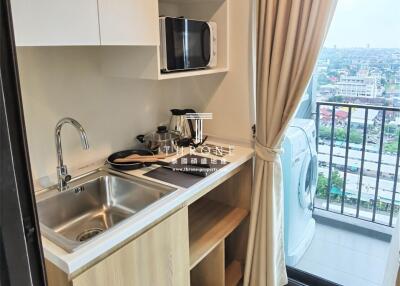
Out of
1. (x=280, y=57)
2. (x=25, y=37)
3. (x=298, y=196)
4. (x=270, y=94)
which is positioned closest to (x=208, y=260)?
(x=298, y=196)

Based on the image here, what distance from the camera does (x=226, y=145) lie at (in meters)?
2.04

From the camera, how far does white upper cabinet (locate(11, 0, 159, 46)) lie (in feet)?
3.30

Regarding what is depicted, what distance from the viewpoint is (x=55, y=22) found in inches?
42.3

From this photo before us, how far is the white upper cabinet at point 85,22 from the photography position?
1.01 metres

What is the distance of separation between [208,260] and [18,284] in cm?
152

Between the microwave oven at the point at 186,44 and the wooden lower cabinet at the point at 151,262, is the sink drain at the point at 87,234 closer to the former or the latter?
the wooden lower cabinet at the point at 151,262

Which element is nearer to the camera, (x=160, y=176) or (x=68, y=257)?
(x=68, y=257)

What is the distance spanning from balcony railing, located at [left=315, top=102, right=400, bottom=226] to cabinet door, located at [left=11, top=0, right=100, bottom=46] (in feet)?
5.22

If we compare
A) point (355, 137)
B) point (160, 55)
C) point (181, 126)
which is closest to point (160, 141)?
point (181, 126)

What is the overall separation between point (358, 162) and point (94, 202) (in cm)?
199

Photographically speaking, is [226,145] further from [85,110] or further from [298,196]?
[85,110]

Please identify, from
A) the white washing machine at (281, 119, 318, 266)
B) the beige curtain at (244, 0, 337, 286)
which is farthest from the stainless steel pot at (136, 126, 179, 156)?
the white washing machine at (281, 119, 318, 266)

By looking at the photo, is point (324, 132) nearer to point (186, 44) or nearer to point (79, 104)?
point (186, 44)

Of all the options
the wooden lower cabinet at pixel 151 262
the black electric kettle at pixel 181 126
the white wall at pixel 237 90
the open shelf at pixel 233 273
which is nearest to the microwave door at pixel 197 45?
the white wall at pixel 237 90
